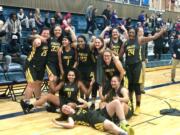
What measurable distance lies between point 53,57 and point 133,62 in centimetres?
168

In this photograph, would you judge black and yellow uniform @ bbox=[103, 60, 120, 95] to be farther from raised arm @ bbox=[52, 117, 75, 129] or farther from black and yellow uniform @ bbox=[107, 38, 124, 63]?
raised arm @ bbox=[52, 117, 75, 129]

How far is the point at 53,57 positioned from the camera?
6.96m

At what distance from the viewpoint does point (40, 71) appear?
702 cm

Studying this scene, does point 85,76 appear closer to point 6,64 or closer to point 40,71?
point 40,71

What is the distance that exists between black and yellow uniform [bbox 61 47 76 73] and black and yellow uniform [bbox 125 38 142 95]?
1100 mm

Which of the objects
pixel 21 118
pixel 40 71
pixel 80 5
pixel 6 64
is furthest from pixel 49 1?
pixel 21 118

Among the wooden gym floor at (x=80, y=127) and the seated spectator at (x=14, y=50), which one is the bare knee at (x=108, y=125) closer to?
the wooden gym floor at (x=80, y=127)

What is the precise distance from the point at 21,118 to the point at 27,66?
1.18 m

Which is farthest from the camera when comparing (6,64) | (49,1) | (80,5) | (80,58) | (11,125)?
(80,5)

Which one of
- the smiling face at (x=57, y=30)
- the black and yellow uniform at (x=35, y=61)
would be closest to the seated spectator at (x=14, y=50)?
the black and yellow uniform at (x=35, y=61)

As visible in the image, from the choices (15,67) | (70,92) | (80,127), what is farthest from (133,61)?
(15,67)

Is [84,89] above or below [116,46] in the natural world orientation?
below

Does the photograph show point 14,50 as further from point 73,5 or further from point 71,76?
point 73,5

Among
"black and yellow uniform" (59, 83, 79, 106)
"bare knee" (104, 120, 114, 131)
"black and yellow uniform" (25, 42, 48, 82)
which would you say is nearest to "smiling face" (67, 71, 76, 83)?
"black and yellow uniform" (59, 83, 79, 106)
